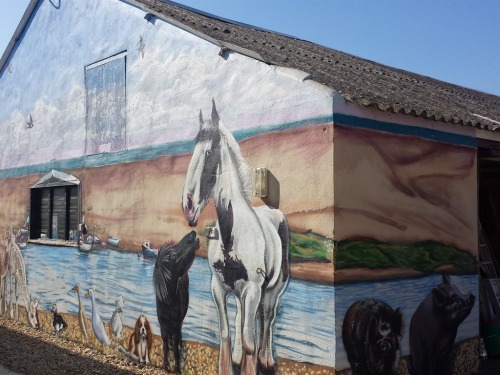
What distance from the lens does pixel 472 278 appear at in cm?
707

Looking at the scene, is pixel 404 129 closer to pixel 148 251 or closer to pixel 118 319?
pixel 148 251

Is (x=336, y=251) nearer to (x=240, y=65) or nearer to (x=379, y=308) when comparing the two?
(x=379, y=308)

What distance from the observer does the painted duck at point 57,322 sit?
1017 cm

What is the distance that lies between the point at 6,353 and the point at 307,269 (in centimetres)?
568

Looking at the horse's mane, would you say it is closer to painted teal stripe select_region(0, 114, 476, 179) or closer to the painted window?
painted teal stripe select_region(0, 114, 476, 179)

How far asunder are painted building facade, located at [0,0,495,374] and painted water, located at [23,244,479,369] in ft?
0.07

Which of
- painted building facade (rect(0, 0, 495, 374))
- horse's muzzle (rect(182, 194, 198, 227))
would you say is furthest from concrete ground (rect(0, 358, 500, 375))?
horse's muzzle (rect(182, 194, 198, 227))

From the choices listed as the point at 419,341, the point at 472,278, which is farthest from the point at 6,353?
the point at 472,278

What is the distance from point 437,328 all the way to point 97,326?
5210 mm

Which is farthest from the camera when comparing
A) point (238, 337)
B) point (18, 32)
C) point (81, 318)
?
point (18, 32)

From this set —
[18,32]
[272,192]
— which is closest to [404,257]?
[272,192]

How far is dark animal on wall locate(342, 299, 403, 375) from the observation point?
5.71m

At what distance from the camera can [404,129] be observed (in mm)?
6328

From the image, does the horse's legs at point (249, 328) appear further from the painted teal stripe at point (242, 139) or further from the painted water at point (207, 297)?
the painted teal stripe at point (242, 139)
